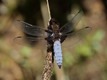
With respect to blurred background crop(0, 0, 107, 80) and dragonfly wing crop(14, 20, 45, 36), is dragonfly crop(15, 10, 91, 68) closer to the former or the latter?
dragonfly wing crop(14, 20, 45, 36)

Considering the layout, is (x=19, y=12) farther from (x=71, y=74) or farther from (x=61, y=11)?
(x=71, y=74)

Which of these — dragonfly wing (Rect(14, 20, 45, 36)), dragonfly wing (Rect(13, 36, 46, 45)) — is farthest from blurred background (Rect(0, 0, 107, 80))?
dragonfly wing (Rect(14, 20, 45, 36))

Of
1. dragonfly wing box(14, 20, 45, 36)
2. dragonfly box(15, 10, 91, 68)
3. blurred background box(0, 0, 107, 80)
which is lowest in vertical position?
dragonfly box(15, 10, 91, 68)

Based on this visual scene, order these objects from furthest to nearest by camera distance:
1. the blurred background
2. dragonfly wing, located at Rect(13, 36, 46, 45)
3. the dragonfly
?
the blurred background, dragonfly wing, located at Rect(13, 36, 46, 45), the dragonfly

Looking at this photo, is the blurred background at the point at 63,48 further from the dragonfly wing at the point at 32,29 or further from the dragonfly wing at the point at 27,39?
the dragonfly wing at the point at 32,29

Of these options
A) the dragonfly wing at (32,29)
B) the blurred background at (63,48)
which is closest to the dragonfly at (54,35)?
the dragonfly wing at (32,29)

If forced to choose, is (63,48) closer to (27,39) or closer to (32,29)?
(27,39)

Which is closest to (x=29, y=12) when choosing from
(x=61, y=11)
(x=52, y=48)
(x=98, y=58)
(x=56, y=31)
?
(x=61, y=11)

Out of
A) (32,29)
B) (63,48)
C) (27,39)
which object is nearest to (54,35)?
(32,29)
